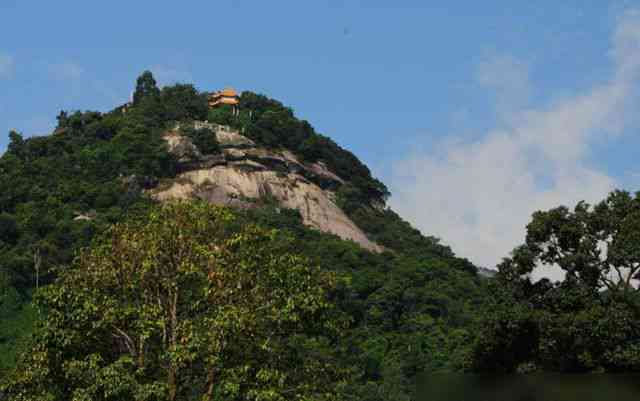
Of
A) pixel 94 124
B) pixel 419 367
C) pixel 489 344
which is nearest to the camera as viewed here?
pixel 489 344

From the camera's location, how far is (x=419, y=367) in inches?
2525

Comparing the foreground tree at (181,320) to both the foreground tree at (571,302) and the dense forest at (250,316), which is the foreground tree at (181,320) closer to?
the dense forest at (250,316)

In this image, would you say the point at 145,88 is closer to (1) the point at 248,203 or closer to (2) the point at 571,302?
(1) the point at 248,203

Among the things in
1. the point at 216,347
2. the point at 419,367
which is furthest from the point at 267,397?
the point at 419,367

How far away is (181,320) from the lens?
20109mm

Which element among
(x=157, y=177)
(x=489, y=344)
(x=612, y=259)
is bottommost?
(x=489, y=344)

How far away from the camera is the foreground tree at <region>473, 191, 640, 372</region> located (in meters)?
29.6

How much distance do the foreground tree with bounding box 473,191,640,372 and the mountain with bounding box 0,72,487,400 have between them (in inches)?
979

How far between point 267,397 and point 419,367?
47.2 m

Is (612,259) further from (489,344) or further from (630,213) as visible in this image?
(489,344)

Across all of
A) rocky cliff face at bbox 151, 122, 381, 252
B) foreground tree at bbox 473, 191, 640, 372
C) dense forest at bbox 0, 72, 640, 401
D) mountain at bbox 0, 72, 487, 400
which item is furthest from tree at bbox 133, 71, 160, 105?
foreground tree at bbox 473, 191, 640, 372

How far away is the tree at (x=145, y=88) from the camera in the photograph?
125125mm

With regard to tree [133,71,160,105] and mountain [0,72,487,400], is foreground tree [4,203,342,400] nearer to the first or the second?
mountain [0,72,487,400]

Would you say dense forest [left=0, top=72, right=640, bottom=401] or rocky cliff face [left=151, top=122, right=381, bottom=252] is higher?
rocky cliff face [left=151, top=122, right=381, bottom=252]
